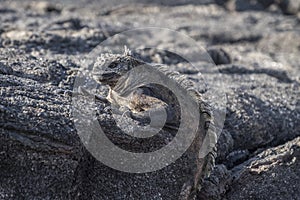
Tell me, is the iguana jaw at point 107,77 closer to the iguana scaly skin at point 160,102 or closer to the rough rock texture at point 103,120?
the iguana scaly skin at point 160,102

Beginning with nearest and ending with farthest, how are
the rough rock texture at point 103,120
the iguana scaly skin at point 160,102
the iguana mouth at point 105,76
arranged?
the rough rock texture at point 103,120 < the iguana scaly skin at point 160,102 < the iguana mouth at point 105,76

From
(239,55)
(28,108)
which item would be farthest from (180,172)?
(239,55)

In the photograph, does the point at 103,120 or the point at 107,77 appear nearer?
the point at 103,120

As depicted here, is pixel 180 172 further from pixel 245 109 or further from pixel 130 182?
pixel 245 109

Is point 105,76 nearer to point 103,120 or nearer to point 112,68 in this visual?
point 112,68

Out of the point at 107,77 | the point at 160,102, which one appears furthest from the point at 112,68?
the point at 160,102

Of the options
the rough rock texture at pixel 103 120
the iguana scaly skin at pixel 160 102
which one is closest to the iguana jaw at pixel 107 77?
the iguana scaly skin at pixel 160 102

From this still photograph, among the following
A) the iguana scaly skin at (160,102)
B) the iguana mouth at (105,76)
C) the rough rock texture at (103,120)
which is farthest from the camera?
the iguana mouth at (105,76)
